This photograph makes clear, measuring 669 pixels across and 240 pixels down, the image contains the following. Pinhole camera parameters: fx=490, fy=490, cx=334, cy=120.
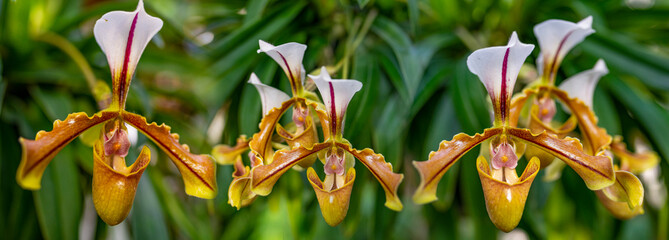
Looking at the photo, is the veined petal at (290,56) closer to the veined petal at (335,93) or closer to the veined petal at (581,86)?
the veined petal at (335,93)

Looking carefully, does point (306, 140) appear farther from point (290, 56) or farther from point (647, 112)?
point (647, 112)

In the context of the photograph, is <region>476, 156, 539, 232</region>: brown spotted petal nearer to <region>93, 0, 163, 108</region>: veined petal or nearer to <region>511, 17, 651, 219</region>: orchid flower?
<region>511, 17, 651, 219</region>: orchid flower

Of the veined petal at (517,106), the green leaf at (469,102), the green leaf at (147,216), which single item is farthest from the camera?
the green leaf at (147,216)

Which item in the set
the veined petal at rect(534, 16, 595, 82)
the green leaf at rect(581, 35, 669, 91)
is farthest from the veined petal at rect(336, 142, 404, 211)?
the green leaf at rect(581, 35, 669, 91)

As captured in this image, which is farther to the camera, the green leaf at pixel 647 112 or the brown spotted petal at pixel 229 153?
the green leaf at pixel 647 112

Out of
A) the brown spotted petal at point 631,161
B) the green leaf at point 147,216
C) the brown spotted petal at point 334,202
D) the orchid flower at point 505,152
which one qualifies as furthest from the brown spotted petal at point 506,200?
the green leaf at point 147,216

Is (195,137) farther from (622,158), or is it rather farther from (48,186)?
(622,158)

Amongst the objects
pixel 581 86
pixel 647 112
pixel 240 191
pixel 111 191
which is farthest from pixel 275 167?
pixel 647 112
